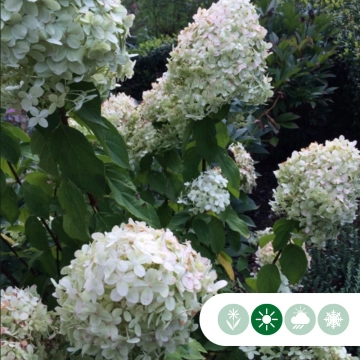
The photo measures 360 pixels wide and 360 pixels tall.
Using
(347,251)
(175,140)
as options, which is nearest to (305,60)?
(347,251)

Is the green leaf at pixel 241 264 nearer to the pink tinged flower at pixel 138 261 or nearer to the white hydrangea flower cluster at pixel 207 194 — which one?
the white hydrangea flower cluster at pixel 207 194

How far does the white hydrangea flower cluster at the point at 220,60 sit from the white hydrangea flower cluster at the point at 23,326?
623 millimetres

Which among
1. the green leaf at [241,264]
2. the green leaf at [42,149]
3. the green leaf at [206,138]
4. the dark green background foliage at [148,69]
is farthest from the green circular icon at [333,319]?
the dark green background foliage at [148,69]

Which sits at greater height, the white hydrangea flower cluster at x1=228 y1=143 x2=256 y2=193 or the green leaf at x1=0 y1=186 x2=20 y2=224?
the white hydrangea flower cluster at x1=228 y1=143 x2=256 y2=193

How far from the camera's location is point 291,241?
1450 millimetres

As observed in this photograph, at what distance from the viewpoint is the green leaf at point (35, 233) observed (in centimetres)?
114

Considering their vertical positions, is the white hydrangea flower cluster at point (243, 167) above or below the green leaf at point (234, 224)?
above

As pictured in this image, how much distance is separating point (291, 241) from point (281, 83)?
92.1 inches

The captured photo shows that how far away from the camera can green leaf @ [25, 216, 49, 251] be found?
3.73 feet

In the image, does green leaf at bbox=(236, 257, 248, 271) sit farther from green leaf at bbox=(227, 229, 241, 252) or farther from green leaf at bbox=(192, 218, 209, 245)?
green leaf at bbox=(192, 218, 209, 245)

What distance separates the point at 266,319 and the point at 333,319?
137 mm

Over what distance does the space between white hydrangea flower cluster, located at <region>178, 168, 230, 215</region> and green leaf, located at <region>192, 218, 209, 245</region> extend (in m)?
0.03

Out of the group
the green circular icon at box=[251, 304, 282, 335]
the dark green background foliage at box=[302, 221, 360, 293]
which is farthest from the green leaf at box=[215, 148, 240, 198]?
the dark green background foliage at box=[302, 221, 360, 293]

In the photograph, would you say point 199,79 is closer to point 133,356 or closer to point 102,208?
point 102,208
